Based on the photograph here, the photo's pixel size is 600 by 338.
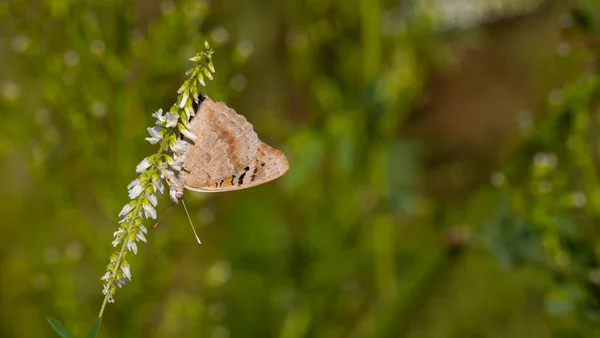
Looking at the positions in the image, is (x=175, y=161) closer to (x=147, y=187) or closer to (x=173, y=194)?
(x=147, y=187)

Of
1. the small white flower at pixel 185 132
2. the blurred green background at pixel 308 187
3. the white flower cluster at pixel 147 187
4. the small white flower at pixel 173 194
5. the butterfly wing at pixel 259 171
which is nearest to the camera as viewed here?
the white flower cluster at pixel 147 187

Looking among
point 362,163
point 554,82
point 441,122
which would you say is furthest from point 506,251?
point 441,122

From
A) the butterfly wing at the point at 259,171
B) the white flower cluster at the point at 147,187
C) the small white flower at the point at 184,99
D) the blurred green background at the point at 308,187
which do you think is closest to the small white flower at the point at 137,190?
the white flower cluster at the point at 147,187

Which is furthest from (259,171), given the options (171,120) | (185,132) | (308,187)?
(308,187)

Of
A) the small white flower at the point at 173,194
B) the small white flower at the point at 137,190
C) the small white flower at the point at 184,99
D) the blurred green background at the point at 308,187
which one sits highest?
the blurred green background at the point at 308,187

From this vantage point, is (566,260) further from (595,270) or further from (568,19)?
(568,19)

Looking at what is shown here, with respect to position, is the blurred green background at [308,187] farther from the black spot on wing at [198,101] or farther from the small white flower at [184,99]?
the small white flower at [184,99]
